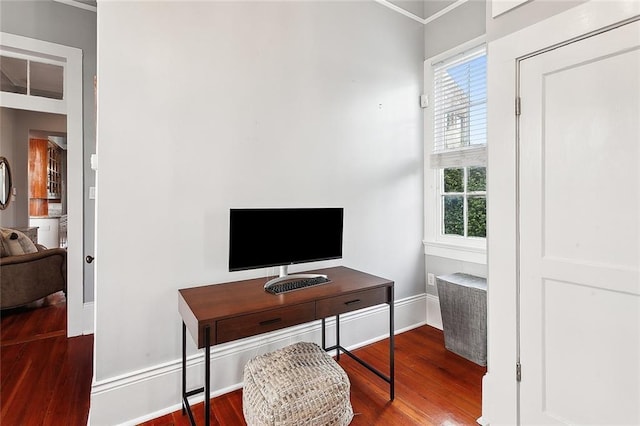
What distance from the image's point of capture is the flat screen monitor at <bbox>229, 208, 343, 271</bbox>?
1885mm

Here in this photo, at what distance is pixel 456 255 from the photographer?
2.92m

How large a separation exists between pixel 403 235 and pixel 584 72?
1.85 m

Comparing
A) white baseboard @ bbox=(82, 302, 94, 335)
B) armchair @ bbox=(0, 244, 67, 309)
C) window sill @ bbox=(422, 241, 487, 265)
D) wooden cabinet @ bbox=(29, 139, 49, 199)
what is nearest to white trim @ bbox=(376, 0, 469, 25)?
window sill @ bbox=(422, 241, 487, 265)

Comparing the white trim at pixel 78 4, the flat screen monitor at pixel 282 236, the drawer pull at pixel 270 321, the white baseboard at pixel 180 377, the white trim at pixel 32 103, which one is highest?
the white trim at pixel 78 4

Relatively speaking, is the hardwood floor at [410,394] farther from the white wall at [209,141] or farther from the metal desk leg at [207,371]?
the metal desk leg at [207,371]

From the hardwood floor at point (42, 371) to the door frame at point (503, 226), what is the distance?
227 centimetres

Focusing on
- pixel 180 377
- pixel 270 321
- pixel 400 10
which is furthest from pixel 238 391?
pixel 400 10

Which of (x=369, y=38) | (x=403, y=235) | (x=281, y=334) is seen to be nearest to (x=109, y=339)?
(x=281, y=334)

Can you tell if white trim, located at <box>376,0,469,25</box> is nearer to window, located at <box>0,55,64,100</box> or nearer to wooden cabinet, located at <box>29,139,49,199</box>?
window, located at <box>0,55,64,100</box>

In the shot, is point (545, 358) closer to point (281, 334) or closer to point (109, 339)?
point (281, 334)

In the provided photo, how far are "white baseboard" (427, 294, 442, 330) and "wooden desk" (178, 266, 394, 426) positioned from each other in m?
1.20

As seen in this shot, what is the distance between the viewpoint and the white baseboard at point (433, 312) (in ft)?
10.2

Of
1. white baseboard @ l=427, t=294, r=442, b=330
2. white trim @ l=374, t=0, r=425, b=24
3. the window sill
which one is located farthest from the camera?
white baseboard @ l=427, t=294, r=442, b=330

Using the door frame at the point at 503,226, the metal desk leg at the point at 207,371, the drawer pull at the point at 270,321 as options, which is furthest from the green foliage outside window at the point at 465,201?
the metal desk leg at the point at 207,371
